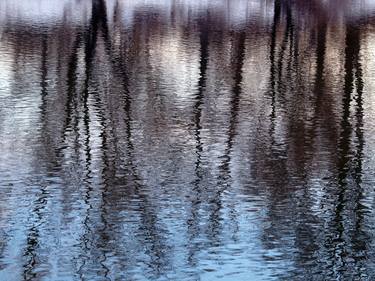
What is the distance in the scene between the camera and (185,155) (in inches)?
749

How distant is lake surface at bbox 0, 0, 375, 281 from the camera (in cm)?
1316

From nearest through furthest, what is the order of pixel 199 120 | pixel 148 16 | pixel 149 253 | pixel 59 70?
pixel 149 253 < pixel 199 120 < pixel 59 70 < pixel 148 16

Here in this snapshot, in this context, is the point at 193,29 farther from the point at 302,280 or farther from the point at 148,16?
the point at 302,280

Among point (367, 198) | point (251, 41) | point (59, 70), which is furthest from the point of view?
point (251, 41)

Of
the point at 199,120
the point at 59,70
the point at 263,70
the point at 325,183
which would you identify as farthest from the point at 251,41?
the point at 325,183

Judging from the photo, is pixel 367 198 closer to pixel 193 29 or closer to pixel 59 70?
pixel 59 70

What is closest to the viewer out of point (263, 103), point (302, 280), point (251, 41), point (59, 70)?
point (302, 280)

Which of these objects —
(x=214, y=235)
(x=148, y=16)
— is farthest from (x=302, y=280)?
(x=148, y=16)

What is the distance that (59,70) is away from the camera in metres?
28.2

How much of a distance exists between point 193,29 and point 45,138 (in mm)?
19312

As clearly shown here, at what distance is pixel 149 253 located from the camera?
1320 centimetres

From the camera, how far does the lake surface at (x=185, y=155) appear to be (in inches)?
518

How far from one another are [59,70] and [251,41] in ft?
30.6

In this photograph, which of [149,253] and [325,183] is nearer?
[149,253]
